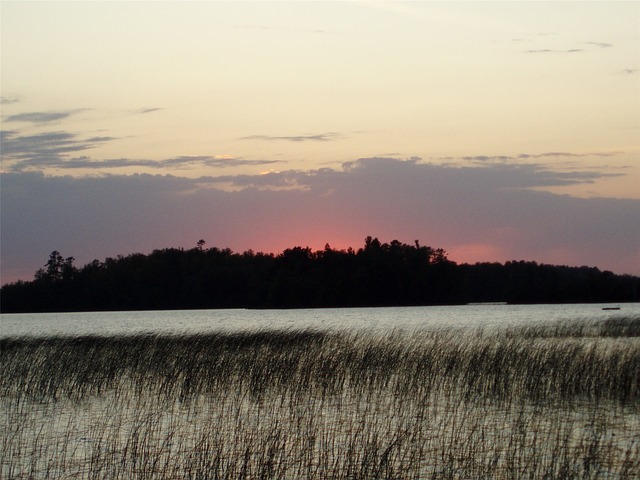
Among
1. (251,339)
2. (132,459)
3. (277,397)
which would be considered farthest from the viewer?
(251,339)

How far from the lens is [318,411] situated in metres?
13.8

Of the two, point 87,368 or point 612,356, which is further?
point 87,368

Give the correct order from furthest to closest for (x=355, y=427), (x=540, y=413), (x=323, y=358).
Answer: (x=323, y=358)
(x=540, y=413)
(x=355, y=427)

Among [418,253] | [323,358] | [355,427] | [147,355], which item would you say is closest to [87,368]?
[147,355]

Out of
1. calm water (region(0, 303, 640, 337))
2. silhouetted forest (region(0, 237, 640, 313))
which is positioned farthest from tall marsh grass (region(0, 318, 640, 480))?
silhouetted forest (region(0, 237, 640, 313))

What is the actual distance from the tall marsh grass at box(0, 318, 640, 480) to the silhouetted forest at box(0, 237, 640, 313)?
299ft

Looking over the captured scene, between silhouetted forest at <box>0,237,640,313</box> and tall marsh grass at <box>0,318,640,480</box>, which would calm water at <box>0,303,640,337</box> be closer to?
tall marsh grass at <box>0,318,640,480</box>

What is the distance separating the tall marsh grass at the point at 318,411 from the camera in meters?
9.84

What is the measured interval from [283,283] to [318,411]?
99.5m

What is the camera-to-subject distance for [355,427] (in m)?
12.4

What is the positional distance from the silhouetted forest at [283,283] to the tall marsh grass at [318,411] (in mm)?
91233

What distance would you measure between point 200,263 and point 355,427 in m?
118

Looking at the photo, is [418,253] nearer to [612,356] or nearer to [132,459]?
[612,356]

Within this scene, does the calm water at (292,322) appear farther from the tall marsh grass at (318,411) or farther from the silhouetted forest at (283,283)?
the silhouetted forest at (283,283)
